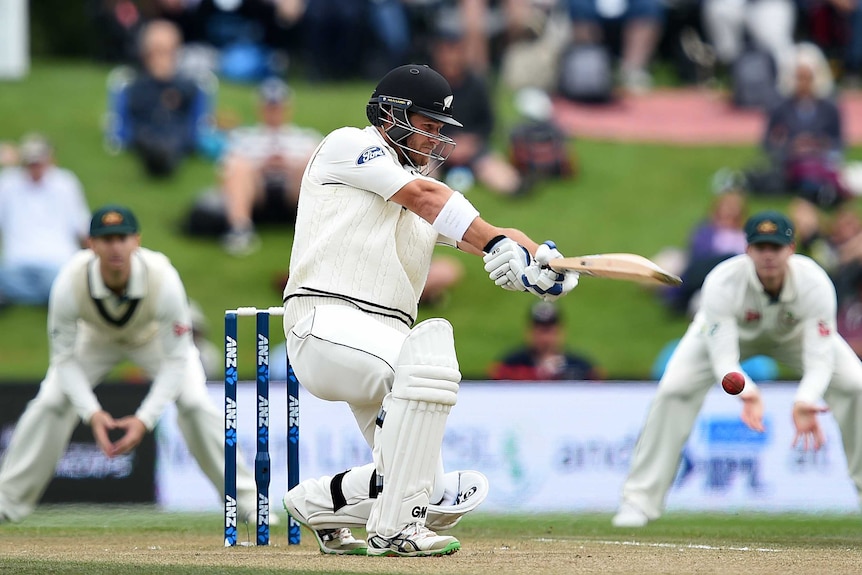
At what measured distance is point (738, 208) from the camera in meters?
10.8

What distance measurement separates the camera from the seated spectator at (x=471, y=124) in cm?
1186

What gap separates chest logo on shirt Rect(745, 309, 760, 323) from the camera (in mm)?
6887

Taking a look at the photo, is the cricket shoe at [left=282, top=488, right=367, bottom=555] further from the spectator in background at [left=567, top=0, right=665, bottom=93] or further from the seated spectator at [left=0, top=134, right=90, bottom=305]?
the spectator in background at [left=567, top=0, right=665, bottom=93]

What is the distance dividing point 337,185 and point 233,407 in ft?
3.78

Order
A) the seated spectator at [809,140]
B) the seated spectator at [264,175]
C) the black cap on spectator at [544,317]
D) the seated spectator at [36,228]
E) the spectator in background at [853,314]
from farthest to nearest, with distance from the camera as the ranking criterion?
the seated spectator at [809,140] < the seated spectator at [264,175] < the seated spectator at [36,228] < the spectator in background at [853,314] < the black cap on spectator at [544,317]

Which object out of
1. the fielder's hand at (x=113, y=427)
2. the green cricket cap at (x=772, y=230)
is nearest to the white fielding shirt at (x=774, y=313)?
the green cricket cap at (x=772, y=230)

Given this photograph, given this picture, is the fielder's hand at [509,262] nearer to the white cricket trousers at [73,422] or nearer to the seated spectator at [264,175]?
the white cricket trousers at [73,422]

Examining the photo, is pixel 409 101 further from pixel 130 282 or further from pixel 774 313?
pixel 774 313

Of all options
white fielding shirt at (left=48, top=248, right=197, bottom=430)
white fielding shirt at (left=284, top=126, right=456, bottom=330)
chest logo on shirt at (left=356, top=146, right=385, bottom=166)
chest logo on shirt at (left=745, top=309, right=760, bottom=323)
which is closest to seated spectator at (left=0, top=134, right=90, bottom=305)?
white fielding shirt at (left=48, top=248, right=197, bottom=430)

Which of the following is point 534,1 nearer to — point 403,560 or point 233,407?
point 233,407

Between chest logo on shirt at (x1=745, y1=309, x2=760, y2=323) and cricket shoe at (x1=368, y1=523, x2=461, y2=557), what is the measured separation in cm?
279

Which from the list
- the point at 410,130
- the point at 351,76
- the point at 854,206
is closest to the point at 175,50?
the point at 351,76

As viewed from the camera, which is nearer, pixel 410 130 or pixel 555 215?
pixel 410 130

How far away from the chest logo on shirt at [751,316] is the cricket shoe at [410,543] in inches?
110
